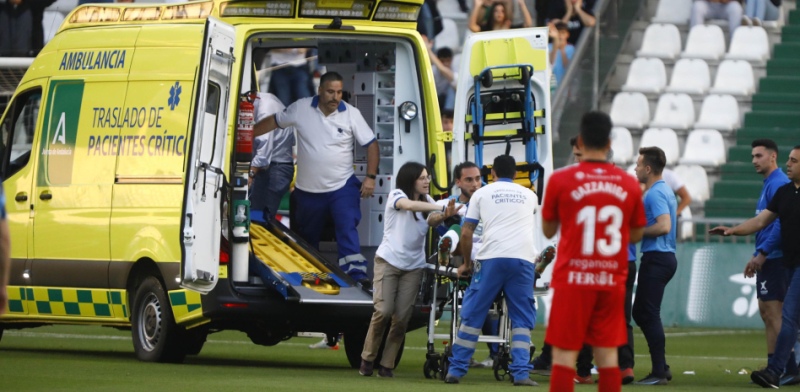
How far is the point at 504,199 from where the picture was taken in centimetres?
1159

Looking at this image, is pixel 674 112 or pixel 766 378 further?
pixel 674 112

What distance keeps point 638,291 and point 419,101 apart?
2.42 meters

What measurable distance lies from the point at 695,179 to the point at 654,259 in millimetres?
9605

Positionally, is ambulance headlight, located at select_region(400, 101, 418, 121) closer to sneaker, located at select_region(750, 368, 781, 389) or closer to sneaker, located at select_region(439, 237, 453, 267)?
sneaker, located at select_region(439, 237, 453, 267)

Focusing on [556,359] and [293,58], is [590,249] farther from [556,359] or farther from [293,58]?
[293,58]

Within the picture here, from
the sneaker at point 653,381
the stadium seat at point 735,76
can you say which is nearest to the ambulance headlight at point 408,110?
the sneaker at point 653,381

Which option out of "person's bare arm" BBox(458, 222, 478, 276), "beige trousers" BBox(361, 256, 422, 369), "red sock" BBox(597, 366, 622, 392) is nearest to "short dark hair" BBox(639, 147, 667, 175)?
"person's bare arm" BBox(458, 222, 478, 276)

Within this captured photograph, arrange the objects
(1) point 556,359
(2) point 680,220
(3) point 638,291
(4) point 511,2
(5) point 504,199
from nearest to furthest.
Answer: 1. (1) point 556,359
2. (5) point 504,199
3. (3) point 638,291
4. (2) point 680,220
5. (4) point 511,2

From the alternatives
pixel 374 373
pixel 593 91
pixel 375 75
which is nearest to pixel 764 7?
pixel 593 91

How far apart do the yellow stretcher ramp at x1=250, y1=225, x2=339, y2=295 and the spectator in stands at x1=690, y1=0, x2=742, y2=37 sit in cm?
1184

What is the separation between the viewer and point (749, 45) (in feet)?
77.6

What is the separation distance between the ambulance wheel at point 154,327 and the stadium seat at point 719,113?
1148cm

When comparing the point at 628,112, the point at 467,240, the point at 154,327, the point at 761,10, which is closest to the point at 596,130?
the point at 467,240

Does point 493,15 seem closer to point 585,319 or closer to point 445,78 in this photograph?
point 445,78
